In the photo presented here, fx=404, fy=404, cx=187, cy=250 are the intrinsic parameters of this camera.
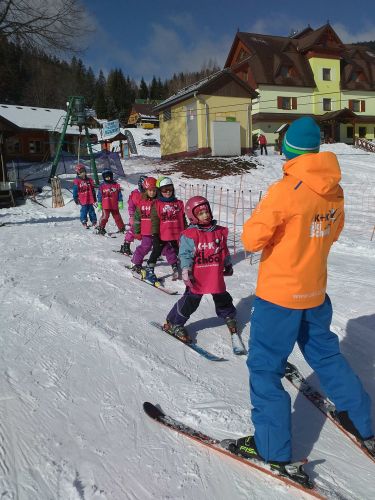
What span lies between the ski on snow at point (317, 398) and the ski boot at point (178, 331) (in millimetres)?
1100

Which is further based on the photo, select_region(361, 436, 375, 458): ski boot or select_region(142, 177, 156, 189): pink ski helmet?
select_region(142, 177, 156, 189): pink ski helmet

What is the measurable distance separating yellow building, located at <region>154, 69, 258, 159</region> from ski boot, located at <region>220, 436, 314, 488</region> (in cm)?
2456

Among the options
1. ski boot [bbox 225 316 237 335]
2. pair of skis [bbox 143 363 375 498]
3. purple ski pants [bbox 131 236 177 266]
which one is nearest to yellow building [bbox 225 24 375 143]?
purple ski pants [bbox 131 236 177 266]

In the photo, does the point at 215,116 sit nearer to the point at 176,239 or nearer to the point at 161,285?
the point at 176,239

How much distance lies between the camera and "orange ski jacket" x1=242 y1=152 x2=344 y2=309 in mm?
2213

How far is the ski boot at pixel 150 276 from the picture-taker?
6100 millimetres

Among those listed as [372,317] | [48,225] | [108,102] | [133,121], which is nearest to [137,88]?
[108,102]

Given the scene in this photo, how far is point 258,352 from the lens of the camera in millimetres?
2363

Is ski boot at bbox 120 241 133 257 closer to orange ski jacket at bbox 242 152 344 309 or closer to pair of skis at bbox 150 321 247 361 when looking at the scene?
pair of skis at bbox 150 321 247 361

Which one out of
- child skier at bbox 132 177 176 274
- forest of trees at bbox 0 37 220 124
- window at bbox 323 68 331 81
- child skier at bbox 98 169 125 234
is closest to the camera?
child skier at bbox 132 177 176 274

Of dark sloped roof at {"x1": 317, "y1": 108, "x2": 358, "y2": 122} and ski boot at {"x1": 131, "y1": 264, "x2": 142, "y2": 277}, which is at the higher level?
dark sloped roof at {"x1": 317, "y1": 108, "x2": 358, "y2": 122}

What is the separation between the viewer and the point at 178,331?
163 inches

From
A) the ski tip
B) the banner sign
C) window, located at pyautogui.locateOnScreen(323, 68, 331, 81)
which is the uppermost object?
window, located at pyautogui.locateOnScreen(323, 68, 331, 81)


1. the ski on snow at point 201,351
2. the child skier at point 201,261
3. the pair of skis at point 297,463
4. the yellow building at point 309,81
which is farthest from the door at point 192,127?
the pair of skis at point 297,463
